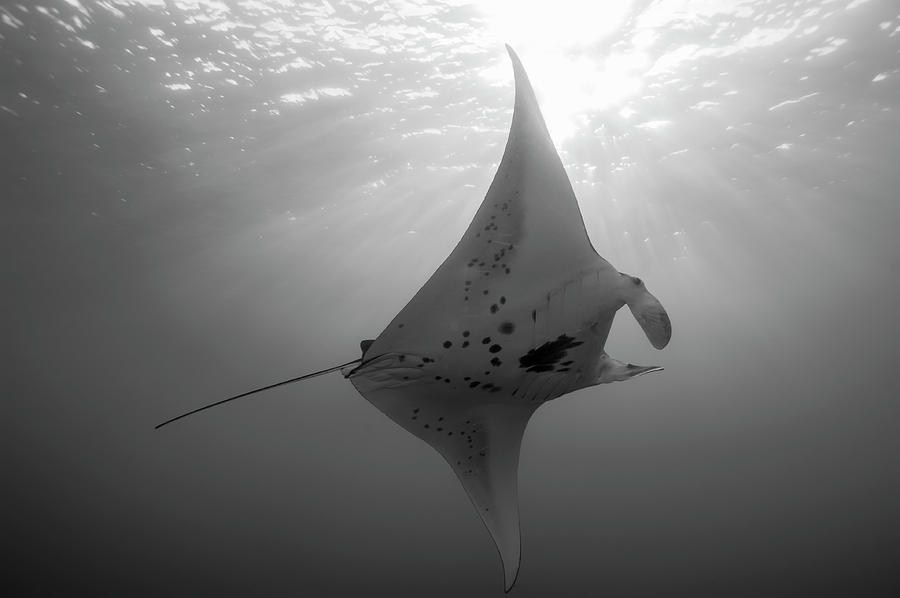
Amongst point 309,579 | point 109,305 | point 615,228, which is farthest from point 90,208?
point 309,579

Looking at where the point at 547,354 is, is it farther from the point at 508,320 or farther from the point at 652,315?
the point at 652,315

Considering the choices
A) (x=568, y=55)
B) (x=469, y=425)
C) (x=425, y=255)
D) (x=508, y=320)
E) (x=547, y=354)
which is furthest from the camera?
(x=425, y=255)

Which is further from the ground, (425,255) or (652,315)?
(652,315)

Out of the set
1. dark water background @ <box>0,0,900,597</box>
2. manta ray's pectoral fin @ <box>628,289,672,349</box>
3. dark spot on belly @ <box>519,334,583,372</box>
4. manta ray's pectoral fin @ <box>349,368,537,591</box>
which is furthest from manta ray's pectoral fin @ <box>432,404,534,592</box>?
dark water background @ <box>0,0,900,597</box>

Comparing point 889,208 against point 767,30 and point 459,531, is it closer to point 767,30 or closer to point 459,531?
point 767,30

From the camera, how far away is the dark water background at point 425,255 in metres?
7.74

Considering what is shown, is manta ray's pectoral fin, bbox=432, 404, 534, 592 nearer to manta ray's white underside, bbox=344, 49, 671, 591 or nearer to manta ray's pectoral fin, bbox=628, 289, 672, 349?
manta ray's white underside, bbox=344, 49, 671, 591

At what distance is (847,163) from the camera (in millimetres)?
11664

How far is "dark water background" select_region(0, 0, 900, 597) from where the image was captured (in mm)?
7742

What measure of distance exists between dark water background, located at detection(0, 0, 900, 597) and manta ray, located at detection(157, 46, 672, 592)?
19.5 feet

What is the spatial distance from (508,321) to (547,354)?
13.2 inches

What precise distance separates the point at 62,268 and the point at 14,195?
179 inches

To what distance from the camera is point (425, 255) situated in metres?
13.9

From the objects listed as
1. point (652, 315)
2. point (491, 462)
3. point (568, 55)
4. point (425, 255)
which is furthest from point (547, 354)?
point (425, 255)
